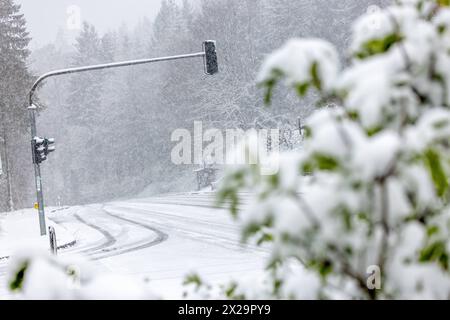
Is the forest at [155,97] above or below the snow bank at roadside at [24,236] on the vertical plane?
above

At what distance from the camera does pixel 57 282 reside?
1351mm

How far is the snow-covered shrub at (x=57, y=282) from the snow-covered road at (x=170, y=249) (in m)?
3.83

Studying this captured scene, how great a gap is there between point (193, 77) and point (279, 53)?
163 ft

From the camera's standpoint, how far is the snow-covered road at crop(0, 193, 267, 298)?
9.20 metres

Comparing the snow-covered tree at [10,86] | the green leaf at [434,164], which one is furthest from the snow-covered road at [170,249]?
the snow-covered tree at [10,86]

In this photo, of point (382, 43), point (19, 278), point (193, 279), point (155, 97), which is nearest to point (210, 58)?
point (193, 279)

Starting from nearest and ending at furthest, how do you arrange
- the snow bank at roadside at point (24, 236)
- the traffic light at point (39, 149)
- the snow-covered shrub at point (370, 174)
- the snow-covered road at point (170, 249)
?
1. the snow-covered shrub at point (370, 174)
2. the snow-covered road at point (170, 249)
3. the traffic light at point (39, 149)
4. the snow bank at roadside at point (24, 236)

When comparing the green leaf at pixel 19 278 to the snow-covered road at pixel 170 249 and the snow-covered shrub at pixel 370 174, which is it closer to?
the snow-covered shrub at pixel 370 174

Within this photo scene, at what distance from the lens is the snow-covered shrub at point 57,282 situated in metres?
1.33

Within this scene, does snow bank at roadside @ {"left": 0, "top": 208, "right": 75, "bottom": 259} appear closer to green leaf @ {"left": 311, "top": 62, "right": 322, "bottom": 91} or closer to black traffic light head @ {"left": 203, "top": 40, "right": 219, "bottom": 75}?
black traffic light head @ {"left": 203, "top": 40, "right": 219, "bottom": 75}

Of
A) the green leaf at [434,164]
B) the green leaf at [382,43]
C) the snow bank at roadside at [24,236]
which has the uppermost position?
the green leaf at [382,43]

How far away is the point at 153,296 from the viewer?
1593mm

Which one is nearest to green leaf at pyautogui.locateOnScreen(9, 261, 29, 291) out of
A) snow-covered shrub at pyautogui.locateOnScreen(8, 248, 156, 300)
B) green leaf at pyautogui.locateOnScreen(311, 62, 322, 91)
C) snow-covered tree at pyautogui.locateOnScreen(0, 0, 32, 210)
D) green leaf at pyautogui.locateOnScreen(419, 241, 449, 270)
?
snow-covered shrub at pyautogui.locateOnScreen(8, 248, 156, 300)

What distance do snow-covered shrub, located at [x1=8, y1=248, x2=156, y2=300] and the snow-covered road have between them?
12.6 ft
